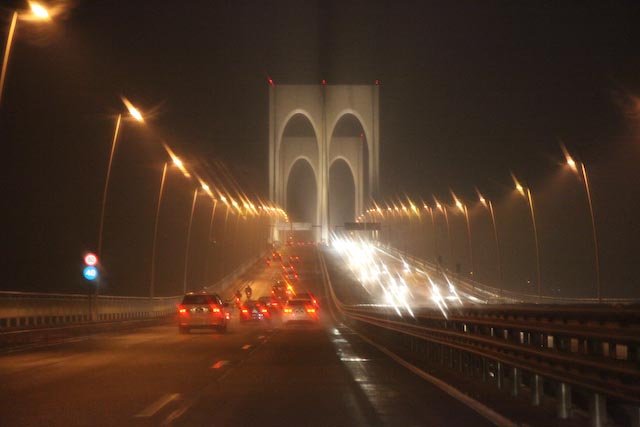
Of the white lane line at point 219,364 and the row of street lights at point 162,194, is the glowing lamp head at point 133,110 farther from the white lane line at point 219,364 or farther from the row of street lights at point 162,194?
the white lane line at point 219,364

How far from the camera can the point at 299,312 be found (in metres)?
47.2

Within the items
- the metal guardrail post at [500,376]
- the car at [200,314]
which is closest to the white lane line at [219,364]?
the metal guardrail post at [500,376]

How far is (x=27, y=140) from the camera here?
284ft

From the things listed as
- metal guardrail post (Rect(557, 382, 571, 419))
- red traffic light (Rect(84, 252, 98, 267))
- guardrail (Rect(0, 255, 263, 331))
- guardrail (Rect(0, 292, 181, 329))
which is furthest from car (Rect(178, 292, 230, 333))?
metal guardrail post (Rect(557, 382, 571, 419))

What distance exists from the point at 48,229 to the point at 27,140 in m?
14.7

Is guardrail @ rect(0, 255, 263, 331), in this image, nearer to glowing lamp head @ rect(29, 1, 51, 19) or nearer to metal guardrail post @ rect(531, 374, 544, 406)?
glowing lamp head @ rect(29, 1, 51, 19)

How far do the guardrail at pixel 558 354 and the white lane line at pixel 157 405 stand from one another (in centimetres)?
469

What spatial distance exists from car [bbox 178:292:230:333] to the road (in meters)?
10.9

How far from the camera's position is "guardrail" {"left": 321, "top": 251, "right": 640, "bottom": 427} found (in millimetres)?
9594

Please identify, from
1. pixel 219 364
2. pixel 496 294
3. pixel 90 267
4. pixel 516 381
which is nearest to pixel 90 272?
pixel 90 267

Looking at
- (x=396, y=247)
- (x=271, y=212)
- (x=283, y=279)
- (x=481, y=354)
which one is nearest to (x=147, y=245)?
(x=283, y=279)

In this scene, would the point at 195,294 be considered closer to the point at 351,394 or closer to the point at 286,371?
the point at 286,371

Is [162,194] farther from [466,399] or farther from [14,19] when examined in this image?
[466,399]

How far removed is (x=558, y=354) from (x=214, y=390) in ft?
18.8
